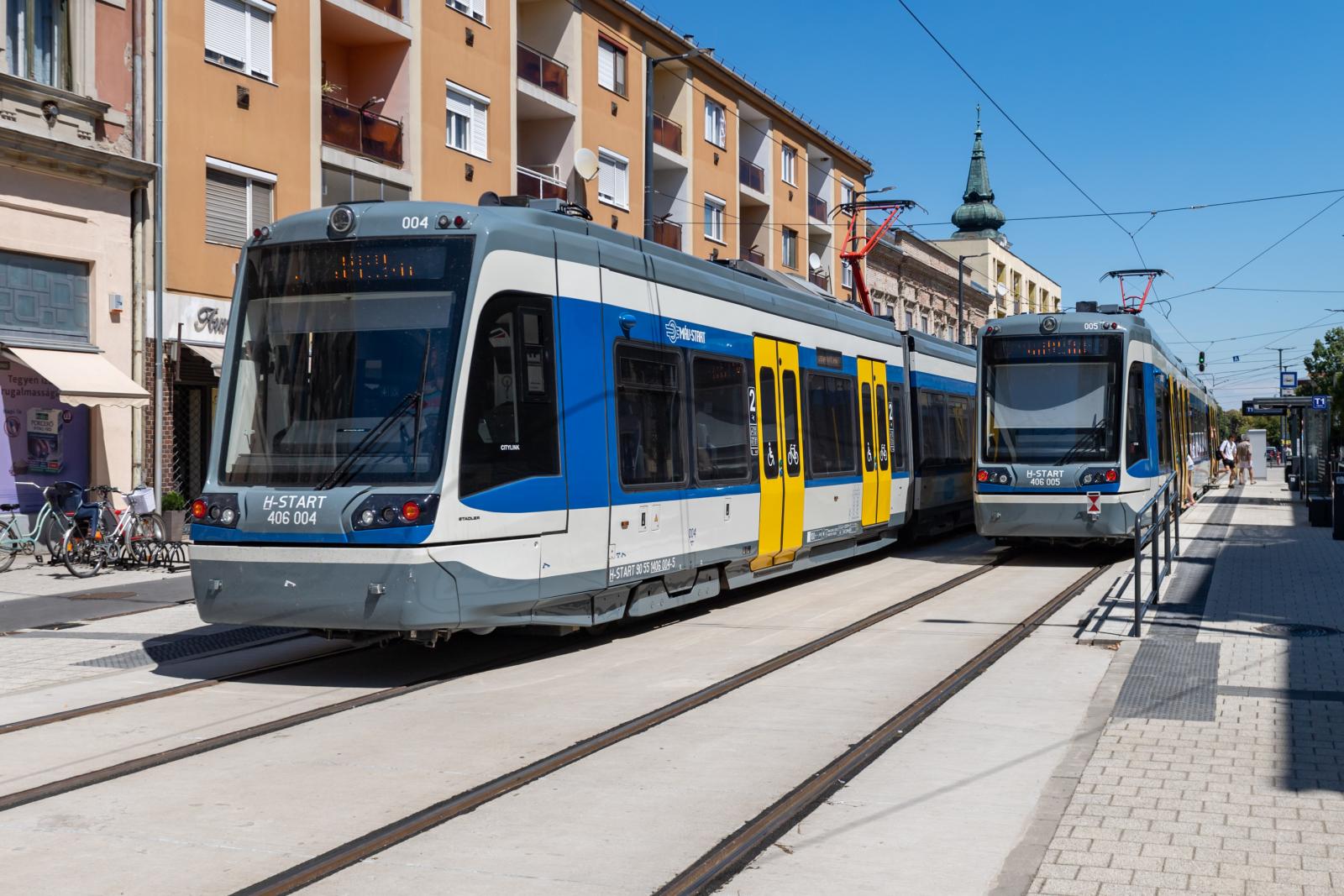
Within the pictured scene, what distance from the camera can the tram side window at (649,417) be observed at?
10.5 metres

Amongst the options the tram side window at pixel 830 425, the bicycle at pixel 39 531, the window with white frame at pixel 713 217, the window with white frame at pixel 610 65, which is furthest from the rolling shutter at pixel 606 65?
the bicycle at pixel 39 531

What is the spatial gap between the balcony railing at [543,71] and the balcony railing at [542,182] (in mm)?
1599

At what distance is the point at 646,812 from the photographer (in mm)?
5801

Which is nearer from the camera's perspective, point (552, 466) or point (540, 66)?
point (552, 466)

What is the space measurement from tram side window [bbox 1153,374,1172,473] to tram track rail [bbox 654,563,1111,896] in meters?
9.20

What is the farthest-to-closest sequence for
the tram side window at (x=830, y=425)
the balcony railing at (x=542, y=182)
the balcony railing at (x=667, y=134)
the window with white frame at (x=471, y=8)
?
the balcony railing at (x=667, y=134), the balcony railing at (x=542, y=182), the window with white frame at (x=471, y=8), the tram side window at (x=830, y=425)

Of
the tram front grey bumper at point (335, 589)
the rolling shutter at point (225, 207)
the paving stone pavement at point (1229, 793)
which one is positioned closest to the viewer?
the paving stone pavement at point (1229, 793)

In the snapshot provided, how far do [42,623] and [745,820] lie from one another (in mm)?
8785

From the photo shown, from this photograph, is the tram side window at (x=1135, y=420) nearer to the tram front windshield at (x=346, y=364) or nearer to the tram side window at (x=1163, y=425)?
the tram side window at (x=1163, y=425)

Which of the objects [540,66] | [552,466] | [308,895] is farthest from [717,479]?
[540,66]

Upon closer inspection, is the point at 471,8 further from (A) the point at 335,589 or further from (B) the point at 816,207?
(B) the point at 816,207

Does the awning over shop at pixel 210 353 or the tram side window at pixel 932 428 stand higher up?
the awning over shop at pixel 210 353

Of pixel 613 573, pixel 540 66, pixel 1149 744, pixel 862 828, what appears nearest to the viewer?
pixel 862 828

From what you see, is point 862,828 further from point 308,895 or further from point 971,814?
point 308,895
